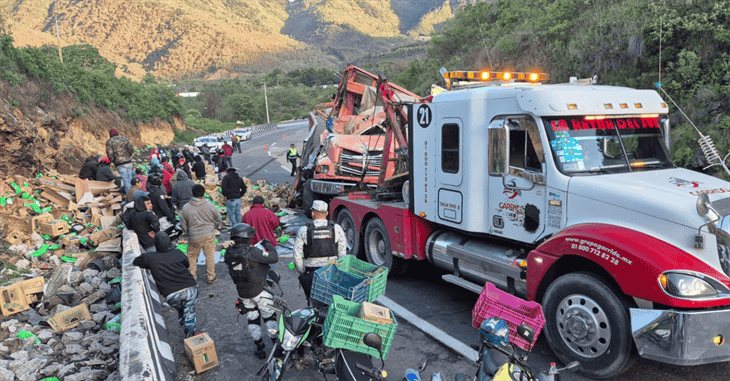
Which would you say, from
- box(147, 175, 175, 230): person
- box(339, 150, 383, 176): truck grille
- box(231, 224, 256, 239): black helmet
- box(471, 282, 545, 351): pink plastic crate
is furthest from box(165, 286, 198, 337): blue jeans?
box(339, 150, 383, 176): truck grille

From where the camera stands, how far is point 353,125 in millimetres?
12906

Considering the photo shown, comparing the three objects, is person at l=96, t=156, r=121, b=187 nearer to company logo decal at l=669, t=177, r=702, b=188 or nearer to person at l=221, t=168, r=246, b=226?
person at l=221, t=168, r=246, b=226

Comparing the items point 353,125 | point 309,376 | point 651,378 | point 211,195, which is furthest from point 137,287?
point 211,195

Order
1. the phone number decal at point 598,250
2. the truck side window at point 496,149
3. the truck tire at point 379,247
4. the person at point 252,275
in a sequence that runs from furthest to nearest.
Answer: the truck tire at point 379,247 < the truck side window at point 496,149 < the person at point 252,275 < the phone number decal at point 598,250

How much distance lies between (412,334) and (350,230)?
125 inches

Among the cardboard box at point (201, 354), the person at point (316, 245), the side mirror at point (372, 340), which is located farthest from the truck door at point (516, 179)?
the cardboard box at point (201, 354)

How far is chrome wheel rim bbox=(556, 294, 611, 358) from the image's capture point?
4555mm

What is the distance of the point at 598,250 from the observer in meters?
4.48

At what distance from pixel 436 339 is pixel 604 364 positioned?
1791 millimetres

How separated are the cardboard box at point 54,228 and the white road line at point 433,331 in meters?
7.45

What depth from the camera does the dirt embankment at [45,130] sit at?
13.8 m

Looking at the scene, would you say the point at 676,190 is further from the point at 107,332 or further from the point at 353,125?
the point at 353,125

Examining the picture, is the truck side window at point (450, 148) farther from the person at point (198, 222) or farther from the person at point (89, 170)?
the person at point (89, 170)

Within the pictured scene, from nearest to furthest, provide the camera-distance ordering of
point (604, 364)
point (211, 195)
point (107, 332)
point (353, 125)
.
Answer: point (604, 364) → point (107, 332) → point (353, 125) → point (211, 195)
